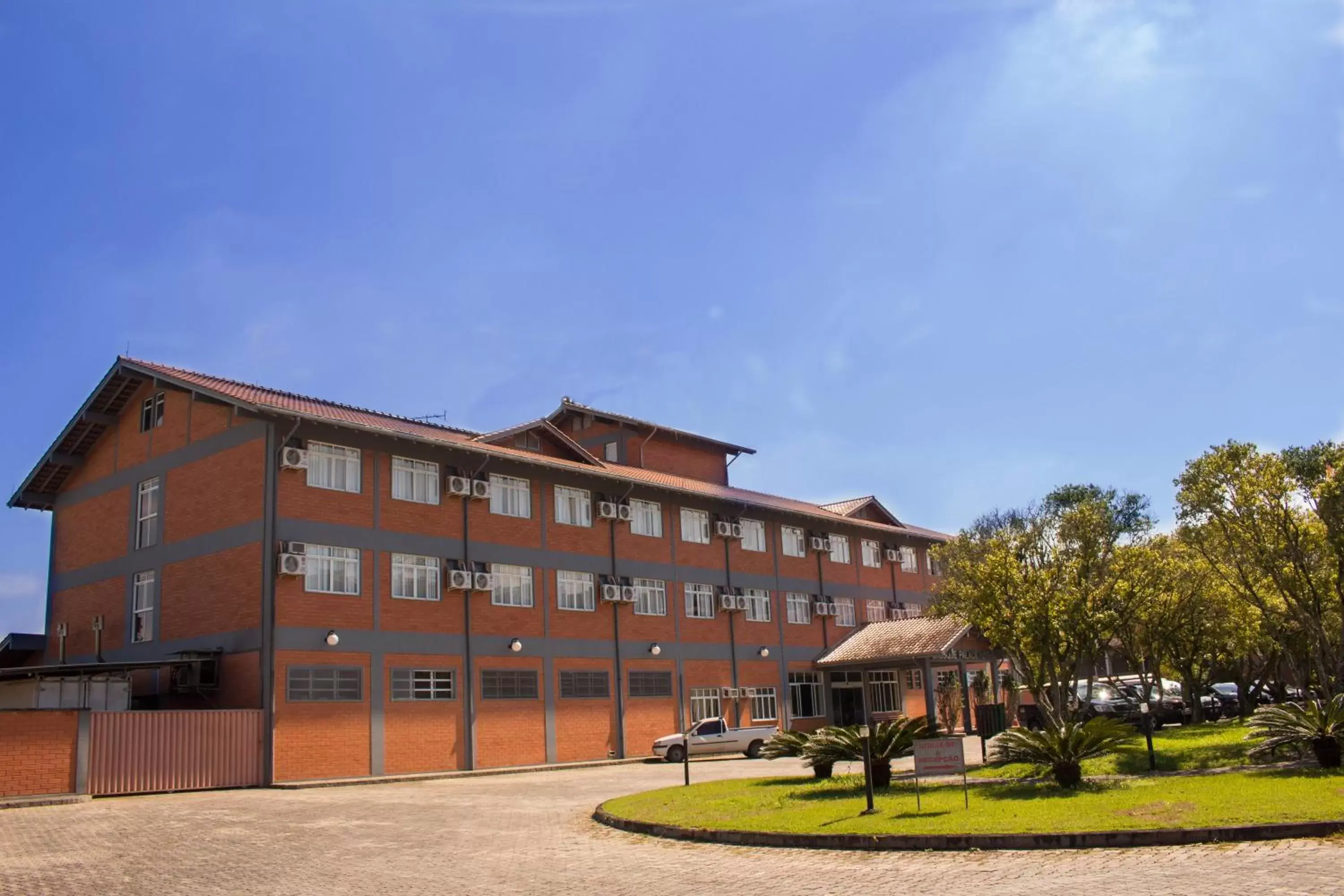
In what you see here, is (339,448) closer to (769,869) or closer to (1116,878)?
(769,869)

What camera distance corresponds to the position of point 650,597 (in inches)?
1604

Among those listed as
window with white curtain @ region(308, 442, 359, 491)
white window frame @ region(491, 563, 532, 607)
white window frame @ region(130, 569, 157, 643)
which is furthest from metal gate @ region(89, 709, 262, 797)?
white window frame @ region(491, 563, 532, 607)

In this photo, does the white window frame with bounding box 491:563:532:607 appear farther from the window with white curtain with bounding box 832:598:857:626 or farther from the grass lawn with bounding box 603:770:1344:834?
the window with white curtain with bounding box 832:598:857:626

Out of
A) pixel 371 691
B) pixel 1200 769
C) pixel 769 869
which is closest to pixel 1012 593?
pixel 1200 769

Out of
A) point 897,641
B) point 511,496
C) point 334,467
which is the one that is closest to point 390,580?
point 334,467

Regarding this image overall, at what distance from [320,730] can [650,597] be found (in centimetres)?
1417

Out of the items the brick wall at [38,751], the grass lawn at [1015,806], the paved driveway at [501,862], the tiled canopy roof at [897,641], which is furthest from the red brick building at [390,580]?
the grass lawn at [1015,806]

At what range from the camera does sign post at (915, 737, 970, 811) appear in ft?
49.9

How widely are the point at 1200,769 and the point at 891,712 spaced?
97.1 feet

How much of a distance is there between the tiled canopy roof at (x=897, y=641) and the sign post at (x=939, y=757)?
2710cm

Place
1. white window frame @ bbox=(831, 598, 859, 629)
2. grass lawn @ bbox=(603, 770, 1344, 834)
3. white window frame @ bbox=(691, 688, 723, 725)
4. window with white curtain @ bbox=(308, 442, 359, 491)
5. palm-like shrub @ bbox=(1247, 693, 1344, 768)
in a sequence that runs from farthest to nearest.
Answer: white window frame @ bbox=(831, 598, 859, 629) < white window frame @ bbox=(691, 688, 723, 725) < window with white curtain @ bbox=(308, 442, 359, 491) < palm-like shrub @ bbox=(1247, 693, 1344, 768) < grass lawn @ bbox=(603, 770, 1344, 834)

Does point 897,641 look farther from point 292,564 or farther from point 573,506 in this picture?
point 292,564

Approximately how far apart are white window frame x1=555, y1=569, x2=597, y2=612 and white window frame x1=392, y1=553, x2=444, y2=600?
469 cm

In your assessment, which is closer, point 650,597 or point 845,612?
point 650,597
